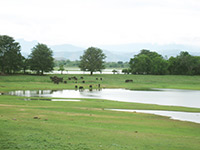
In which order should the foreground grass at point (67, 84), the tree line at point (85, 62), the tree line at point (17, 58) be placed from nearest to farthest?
the foreground grass at point (67, 84)
the tree line at point (17, 58)
the tree line at point (85, 62)

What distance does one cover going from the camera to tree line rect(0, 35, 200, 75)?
298 feet

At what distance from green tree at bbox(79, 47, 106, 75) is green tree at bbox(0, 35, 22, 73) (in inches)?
1061

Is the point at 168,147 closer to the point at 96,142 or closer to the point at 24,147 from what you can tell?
the point at 96,142

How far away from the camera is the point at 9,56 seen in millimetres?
89562

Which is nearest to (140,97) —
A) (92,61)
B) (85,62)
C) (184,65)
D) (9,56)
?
(9,56)

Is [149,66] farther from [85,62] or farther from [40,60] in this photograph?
[40,60]

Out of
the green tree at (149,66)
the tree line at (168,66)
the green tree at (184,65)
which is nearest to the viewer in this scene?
the green tree at (184,65)

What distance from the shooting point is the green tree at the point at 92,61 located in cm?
11000

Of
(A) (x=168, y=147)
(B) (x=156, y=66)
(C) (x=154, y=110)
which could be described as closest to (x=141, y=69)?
(B) (x=156, y=66)

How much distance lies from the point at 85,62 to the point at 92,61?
289 centimetres

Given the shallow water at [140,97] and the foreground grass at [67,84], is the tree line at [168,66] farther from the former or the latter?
the shallow water at [140,97]

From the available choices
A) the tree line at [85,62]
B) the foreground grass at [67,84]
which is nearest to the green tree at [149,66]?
the tree line at [85,62]

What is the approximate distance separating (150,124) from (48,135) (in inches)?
390

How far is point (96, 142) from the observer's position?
14.3 m
